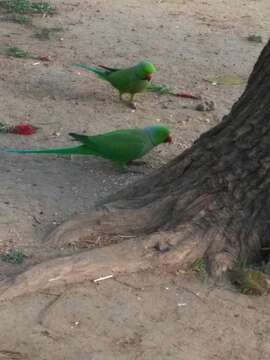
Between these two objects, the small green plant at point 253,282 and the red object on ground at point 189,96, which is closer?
the small green plant at point 253,282

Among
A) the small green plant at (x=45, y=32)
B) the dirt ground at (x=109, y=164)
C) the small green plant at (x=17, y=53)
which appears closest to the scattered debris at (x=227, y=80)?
the dirt ground at (x=109, y=164)

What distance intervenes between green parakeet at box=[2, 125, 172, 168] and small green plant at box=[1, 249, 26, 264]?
1.09 metres

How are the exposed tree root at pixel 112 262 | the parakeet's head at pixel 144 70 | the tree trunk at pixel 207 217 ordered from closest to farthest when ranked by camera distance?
the exposed tree root at pixel 112 262 < the tree trunk at pixel 207 217 < the parakeet's head at pixel 144 70

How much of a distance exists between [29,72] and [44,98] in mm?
653

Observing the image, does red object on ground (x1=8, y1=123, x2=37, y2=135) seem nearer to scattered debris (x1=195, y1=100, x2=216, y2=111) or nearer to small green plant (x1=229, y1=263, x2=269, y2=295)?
scattered debris (x1=195, y1=100, x2=216, y2=111)

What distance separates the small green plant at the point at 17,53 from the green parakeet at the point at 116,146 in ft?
7.76

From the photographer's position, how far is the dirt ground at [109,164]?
3490 mm

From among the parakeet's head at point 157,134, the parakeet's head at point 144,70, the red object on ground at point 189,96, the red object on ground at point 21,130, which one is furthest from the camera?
the red object on ground at point 189,96

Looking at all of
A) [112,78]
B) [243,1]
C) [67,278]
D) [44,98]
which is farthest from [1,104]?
[243,1]

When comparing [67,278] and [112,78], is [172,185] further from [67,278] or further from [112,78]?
[112,78]

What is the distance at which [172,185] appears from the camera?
14.3 feet

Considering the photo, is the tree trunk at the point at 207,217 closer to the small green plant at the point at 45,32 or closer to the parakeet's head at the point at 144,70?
the parakeet's head at the point at 144,70

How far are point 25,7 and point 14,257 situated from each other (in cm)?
517

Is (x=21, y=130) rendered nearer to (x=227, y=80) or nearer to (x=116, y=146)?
(x=116, y=146)
